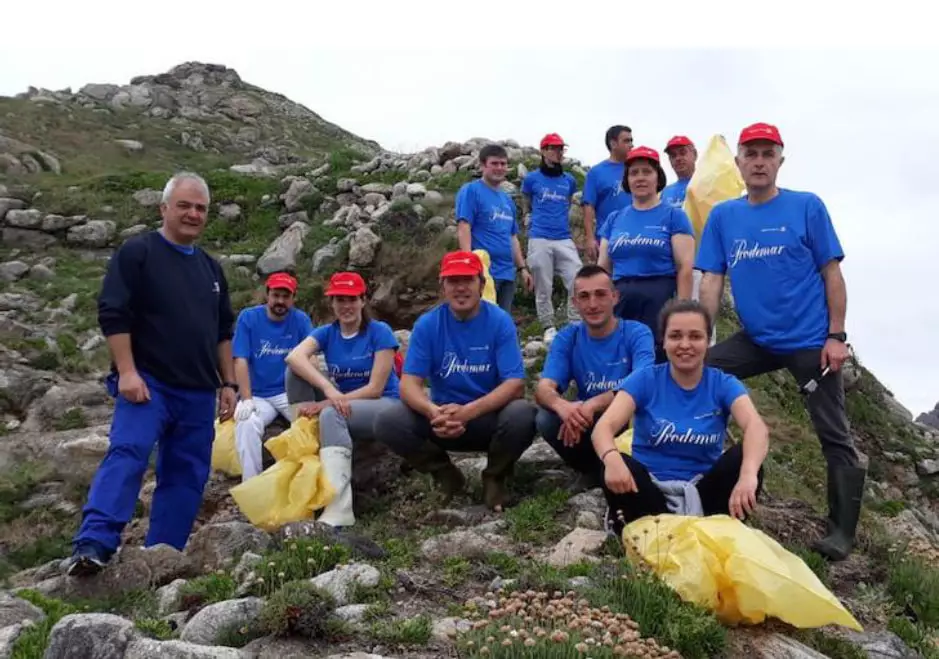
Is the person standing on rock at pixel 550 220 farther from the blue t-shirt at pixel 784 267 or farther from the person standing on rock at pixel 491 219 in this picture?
the blue t-shirt at pixel 784 267

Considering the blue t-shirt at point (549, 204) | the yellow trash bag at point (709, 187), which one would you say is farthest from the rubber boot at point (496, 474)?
the blue t-shirt at point (549, 204)

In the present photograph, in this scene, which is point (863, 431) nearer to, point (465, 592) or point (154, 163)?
point (465, 592)

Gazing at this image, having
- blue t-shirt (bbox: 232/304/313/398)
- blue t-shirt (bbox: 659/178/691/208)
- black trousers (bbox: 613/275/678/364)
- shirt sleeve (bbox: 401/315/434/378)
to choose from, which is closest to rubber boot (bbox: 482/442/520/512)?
shirt sleeve (bbox: 401/315/434/378)

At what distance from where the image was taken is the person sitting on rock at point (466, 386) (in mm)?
6082

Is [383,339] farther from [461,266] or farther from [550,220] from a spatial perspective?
[550,220]

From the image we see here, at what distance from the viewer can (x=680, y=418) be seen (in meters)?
4.79

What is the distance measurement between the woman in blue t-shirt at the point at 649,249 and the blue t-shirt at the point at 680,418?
1730mm

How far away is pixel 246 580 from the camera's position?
4223 millimetres

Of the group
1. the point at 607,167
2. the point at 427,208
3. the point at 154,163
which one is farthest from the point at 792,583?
the point at 154,163

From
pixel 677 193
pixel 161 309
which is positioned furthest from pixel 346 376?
pixel 677 193

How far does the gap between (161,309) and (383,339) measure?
6.29 ft

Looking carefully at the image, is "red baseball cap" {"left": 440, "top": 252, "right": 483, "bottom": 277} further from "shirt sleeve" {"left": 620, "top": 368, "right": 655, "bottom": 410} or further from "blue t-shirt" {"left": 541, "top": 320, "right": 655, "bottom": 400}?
"shirt sleeve" {"left": 620, "top": 368, "right": 655, "bottom": 410}

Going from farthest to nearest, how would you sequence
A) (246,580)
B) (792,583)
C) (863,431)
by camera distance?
Answer: (863,431)
(246,580)
(792,583)

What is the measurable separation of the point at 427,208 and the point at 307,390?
8.47 metres
